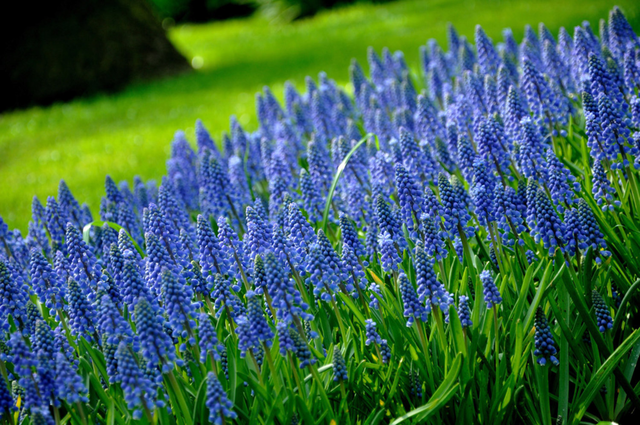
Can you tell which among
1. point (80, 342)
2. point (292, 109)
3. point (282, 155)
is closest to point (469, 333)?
point (80, 342)

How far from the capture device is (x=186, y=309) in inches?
121

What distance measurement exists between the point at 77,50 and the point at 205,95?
4.94 metres

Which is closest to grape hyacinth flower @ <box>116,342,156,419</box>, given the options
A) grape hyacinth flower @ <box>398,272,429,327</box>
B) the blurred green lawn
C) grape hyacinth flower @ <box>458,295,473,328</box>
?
grape hyacinth flower @ <box>398,272,429,327</box>

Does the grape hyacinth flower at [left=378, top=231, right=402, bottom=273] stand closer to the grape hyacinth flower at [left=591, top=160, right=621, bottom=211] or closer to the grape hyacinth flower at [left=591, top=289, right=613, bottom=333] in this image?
the grape hyacinth flower at [left=591, top=289, right=613, bottom=333]

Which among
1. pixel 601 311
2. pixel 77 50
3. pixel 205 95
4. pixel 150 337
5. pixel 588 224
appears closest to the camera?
pixel 150 337

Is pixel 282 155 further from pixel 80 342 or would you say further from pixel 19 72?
pixel 19 72

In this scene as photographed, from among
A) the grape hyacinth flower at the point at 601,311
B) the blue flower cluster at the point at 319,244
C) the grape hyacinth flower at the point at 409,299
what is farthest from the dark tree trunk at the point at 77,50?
the grape hyacinth flower at the point at 601,311

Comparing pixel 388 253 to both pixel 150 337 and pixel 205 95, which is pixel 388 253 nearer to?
pixel 150 337

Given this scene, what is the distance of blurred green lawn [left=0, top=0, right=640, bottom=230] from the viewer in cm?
1123

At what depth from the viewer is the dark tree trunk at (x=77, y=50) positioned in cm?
1778

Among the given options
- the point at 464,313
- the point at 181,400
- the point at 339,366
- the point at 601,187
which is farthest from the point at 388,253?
the point at 601,187

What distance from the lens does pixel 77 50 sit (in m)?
18.0

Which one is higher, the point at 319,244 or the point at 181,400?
the point at 319,244

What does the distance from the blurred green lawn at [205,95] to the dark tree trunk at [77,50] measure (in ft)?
2.40
